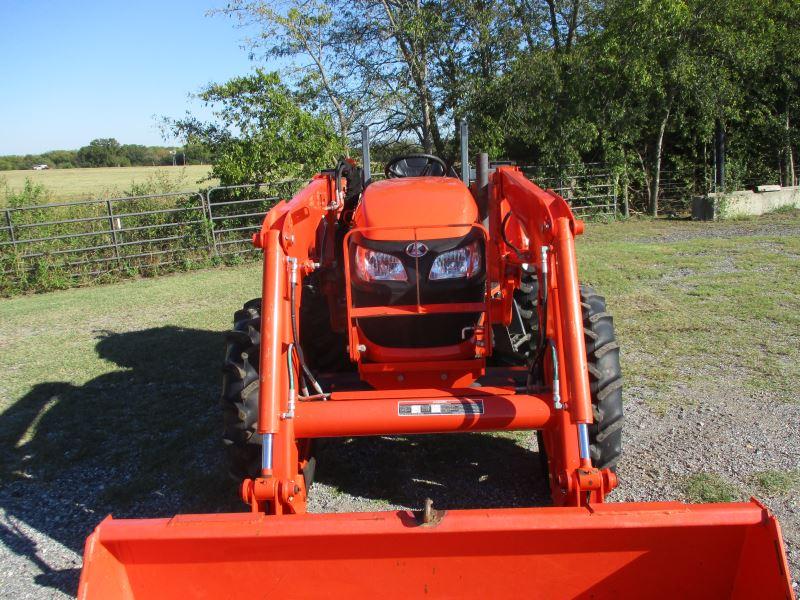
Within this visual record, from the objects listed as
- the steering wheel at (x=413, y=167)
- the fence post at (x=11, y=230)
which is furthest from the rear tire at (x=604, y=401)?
the fence post at (x=11, y=230)

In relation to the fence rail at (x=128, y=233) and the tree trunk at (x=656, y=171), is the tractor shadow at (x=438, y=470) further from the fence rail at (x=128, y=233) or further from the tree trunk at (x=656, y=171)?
the tree trunk at (x=656, y=171)

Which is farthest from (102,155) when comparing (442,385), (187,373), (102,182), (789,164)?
(442,385)

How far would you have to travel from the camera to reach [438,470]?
13.9 ft

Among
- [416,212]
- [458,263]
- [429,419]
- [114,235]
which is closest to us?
[429,419]

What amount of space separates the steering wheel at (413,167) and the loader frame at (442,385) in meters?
1.23

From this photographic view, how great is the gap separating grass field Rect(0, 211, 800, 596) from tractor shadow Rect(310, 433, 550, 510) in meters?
0.16

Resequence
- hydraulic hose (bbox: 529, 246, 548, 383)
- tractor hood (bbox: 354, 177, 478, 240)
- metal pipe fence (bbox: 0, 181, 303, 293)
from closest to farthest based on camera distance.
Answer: hydraulic hose (bbox: 529, 246, 548, 383)
tractor hood (bbox: 354, 177, 478, 240)
metal pipe fence (bbox: 0, 181, 303, 293)

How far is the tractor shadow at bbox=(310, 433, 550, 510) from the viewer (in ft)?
12.8

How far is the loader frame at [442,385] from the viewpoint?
116 inches

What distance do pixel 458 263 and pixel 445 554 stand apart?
4.99ft

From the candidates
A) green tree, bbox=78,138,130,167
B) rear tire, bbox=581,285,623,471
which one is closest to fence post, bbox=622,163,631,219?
rear tire, bbox=581,285,623,471

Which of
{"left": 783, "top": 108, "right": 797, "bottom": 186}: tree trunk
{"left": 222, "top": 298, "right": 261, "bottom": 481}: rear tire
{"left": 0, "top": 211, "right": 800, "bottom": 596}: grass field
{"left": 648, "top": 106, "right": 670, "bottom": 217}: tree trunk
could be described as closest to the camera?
{"left": 222, "top": 298, "right": 261, "bottom": 481}: rear tire

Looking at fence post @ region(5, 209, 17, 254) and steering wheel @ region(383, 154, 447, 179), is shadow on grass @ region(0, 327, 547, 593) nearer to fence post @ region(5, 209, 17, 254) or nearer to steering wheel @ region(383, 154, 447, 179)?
steering wheel @ region(383, 154, 447, 179)

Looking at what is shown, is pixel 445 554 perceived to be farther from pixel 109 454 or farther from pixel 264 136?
pixel 264 136
